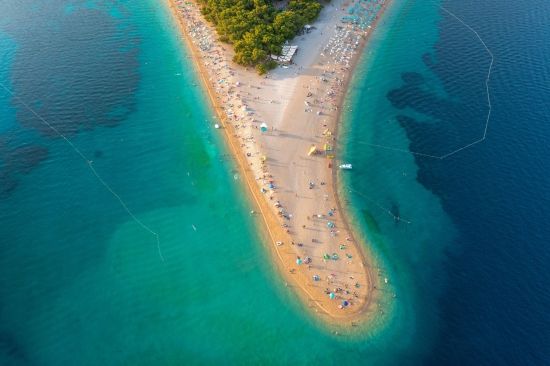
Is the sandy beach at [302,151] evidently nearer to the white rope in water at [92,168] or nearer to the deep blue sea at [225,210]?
the deep blue sea at [225,210]

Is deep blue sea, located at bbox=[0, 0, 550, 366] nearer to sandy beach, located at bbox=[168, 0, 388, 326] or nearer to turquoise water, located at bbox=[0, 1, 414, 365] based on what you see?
turquoise water, located at bbox=[0, 1, 414, 365]

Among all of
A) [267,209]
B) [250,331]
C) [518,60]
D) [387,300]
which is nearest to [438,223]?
[387,300]

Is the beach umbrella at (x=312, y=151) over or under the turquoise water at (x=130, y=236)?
over

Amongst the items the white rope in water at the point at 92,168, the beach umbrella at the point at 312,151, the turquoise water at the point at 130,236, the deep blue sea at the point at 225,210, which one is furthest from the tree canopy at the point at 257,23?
the white rope in water at the point at 92,168

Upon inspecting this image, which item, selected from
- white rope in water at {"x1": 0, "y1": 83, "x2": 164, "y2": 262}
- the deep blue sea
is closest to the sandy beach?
the deep blue sea

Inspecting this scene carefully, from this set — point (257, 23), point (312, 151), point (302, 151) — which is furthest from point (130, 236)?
point (257, 23)

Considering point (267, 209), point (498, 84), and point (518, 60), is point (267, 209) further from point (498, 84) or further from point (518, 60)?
point (518, 60)
